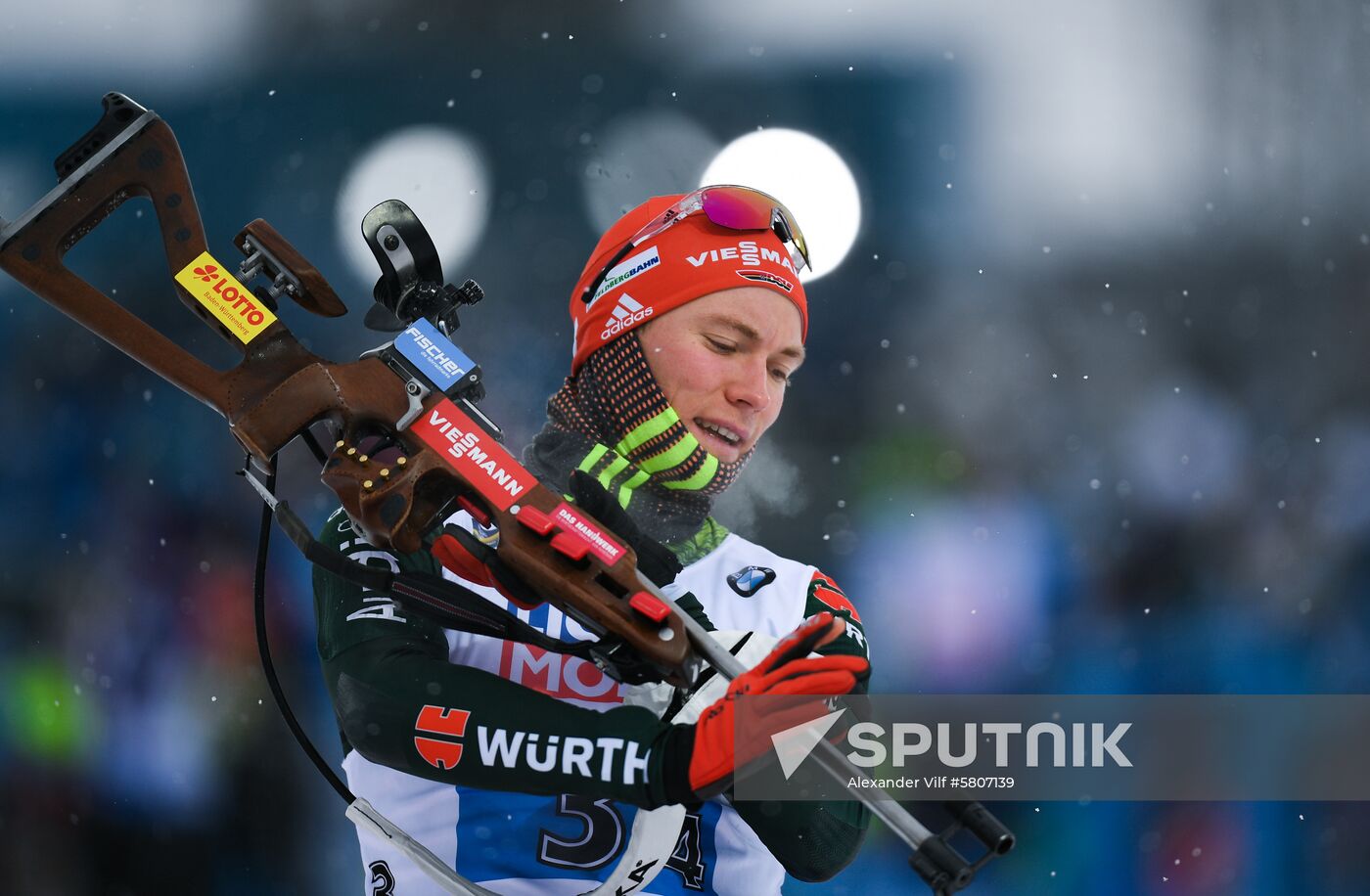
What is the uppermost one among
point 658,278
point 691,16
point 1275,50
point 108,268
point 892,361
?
point 1275,50

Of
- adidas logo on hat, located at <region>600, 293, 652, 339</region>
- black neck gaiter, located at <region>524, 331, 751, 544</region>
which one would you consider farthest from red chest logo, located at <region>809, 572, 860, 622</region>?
adidas logo on hat, located at <region>600, 293, 652, 339</region>

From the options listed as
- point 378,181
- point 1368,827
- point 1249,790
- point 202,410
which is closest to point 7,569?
point 202,410

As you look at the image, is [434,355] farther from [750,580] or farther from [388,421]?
[750,580]

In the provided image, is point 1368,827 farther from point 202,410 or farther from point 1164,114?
point 202,410

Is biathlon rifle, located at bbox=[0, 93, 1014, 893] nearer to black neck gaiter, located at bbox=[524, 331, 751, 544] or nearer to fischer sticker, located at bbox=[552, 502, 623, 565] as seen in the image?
fischer sticker, located at bbox=[552, 502, 623, 565]

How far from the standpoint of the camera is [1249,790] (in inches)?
102

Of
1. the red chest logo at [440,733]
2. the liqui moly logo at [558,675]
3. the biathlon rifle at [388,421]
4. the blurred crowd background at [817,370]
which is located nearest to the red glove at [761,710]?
the biathlon rifle at [388,421]

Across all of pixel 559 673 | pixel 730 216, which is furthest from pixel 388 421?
pixel 730 216

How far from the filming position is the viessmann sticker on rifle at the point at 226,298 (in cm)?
150

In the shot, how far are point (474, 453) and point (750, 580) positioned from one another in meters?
0.53

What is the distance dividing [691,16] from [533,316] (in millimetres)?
653

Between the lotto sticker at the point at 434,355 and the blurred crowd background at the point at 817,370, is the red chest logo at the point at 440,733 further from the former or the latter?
the blurred crowd background at the point at 817,370

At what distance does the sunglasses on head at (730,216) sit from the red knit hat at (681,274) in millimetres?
10

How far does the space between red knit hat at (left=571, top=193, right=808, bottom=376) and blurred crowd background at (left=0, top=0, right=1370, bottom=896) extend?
50 cm
